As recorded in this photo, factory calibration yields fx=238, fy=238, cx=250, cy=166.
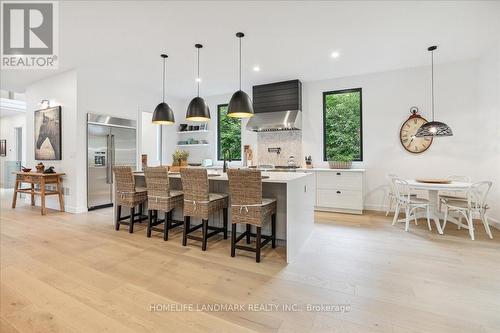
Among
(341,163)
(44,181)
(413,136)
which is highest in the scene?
(413,136)

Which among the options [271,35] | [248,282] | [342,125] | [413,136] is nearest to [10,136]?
[271,35]

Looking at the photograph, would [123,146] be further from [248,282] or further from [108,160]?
[248,282]

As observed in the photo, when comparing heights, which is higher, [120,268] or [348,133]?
[348,133]

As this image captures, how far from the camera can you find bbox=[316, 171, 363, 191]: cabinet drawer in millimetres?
4675

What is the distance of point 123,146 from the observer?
5598 millimetres

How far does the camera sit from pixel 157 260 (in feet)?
8.71

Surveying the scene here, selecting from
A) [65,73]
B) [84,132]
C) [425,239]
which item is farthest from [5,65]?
[425,239]

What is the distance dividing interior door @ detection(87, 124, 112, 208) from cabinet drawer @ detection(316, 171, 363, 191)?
4621 mm

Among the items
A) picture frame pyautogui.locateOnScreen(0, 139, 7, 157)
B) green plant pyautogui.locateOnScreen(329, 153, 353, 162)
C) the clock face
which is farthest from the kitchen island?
picture frame pyautogui.locateOnScreen(0, 139, 7, 157)

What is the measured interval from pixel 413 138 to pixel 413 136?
4 cm

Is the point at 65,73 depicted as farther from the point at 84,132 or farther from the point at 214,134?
the point at 214,134

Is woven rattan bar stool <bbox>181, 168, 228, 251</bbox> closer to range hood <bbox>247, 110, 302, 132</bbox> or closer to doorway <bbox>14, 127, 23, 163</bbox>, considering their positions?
range hood <bbox>247, 110, 302, 132</bbox>

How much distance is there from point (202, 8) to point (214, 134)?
418 centimetres

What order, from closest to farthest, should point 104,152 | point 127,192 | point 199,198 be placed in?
point 199,198
point 127,192
point 104,152
